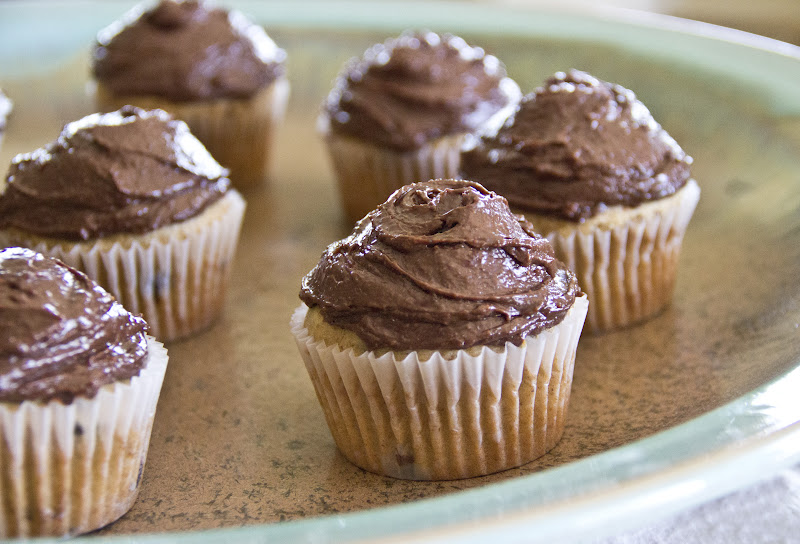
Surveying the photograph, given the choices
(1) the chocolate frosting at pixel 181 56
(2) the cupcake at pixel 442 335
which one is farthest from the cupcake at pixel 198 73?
(2) the cupcake at pixel 442 335

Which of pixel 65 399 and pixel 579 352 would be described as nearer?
pixel 65 399

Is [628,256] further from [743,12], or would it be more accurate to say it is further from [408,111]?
[743,12]

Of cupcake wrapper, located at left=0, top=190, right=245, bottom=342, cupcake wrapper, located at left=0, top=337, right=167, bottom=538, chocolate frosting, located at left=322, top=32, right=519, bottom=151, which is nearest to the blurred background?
chocolate frosting, located at left=322, top=32, right=519, bottom=151

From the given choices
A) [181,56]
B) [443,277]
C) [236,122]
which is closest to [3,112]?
[181,56]

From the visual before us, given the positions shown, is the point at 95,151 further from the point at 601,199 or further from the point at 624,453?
the point at 624,453

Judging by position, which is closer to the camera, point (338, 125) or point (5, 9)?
point (338, 125)

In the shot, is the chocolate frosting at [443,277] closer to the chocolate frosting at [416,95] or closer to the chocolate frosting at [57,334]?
the chocolate frosting at [57,334]

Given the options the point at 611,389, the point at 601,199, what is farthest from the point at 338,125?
the point at 611,389
